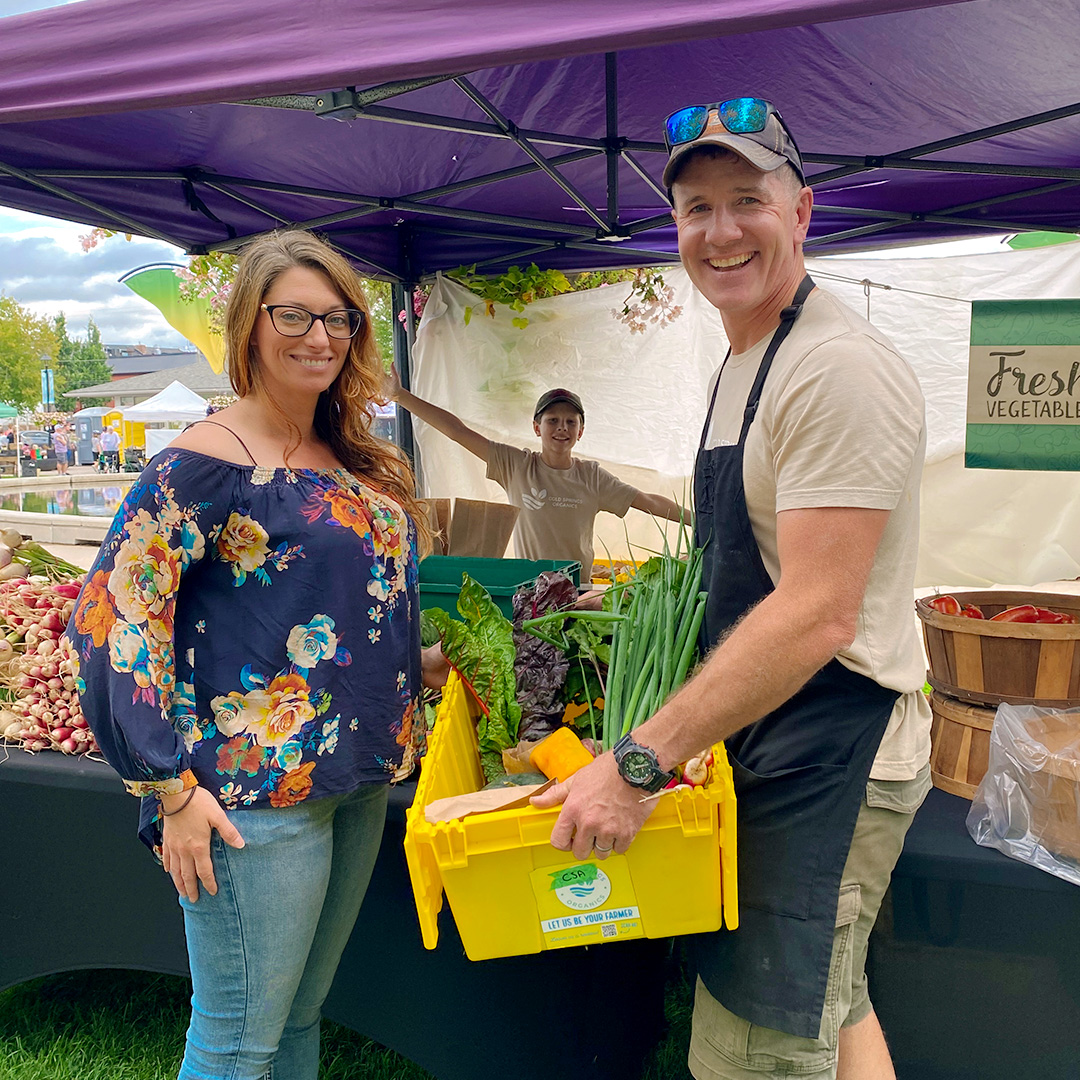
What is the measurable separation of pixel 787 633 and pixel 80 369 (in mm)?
80367

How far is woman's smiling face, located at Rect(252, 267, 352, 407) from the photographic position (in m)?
1.60

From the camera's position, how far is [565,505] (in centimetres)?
452

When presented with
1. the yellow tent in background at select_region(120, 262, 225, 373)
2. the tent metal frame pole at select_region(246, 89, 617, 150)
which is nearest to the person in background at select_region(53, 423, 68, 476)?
the yellow tent in background at select_region(120, 262, 225, 373)

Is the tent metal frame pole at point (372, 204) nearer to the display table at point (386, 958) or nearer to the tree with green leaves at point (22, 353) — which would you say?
the display table at point (386, 958)

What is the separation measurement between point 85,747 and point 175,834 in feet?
3.84

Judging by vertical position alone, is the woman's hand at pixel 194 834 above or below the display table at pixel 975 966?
above

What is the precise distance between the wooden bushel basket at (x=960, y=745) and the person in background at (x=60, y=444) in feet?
145

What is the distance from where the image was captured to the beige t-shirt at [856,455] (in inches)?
49.5

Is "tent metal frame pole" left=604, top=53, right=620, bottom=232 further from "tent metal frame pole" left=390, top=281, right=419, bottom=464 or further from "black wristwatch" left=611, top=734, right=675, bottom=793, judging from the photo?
"black wristwatch" left=611, top=734, right=675, bottom=793

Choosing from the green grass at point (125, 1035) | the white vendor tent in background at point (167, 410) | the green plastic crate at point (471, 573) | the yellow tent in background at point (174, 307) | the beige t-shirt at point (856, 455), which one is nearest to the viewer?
the beige t-shirt at point (856, 455)

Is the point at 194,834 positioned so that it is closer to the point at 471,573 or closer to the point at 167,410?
the point at 471,573

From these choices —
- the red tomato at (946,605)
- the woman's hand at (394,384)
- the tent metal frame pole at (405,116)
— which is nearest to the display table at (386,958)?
the red tomato at (946,605)

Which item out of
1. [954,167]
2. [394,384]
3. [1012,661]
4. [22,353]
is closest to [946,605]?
[1012,661]

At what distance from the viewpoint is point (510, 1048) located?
2016 millimetres
